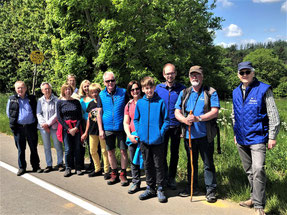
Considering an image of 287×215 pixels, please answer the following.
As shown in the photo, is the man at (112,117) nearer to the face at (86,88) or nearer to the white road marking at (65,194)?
the white road marking at (65,194)

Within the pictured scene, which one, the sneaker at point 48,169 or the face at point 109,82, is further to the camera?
the sneaker at point 48,169

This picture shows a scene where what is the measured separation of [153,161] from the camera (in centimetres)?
433

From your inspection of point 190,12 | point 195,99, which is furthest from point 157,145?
point 190,12

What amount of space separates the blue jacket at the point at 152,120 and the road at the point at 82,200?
1003mm

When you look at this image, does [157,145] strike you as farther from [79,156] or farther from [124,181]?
[79,156]

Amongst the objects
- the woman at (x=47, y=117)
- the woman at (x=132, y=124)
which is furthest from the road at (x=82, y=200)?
the woman at (x=47, y=117)

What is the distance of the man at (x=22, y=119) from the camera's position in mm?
5434

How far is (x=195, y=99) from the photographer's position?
4.10 m

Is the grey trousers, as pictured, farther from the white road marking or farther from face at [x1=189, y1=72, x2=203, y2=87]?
the white road marking

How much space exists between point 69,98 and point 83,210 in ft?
8.19

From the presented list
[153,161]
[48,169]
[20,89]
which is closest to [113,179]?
[153,161]

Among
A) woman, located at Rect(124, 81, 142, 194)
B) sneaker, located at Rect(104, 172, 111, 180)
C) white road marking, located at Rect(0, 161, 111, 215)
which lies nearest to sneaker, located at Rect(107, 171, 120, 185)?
sneaker, located at Rect(104, 172, 111, 180)

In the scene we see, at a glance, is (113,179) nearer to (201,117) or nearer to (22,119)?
(201,117)

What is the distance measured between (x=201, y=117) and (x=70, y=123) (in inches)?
113
